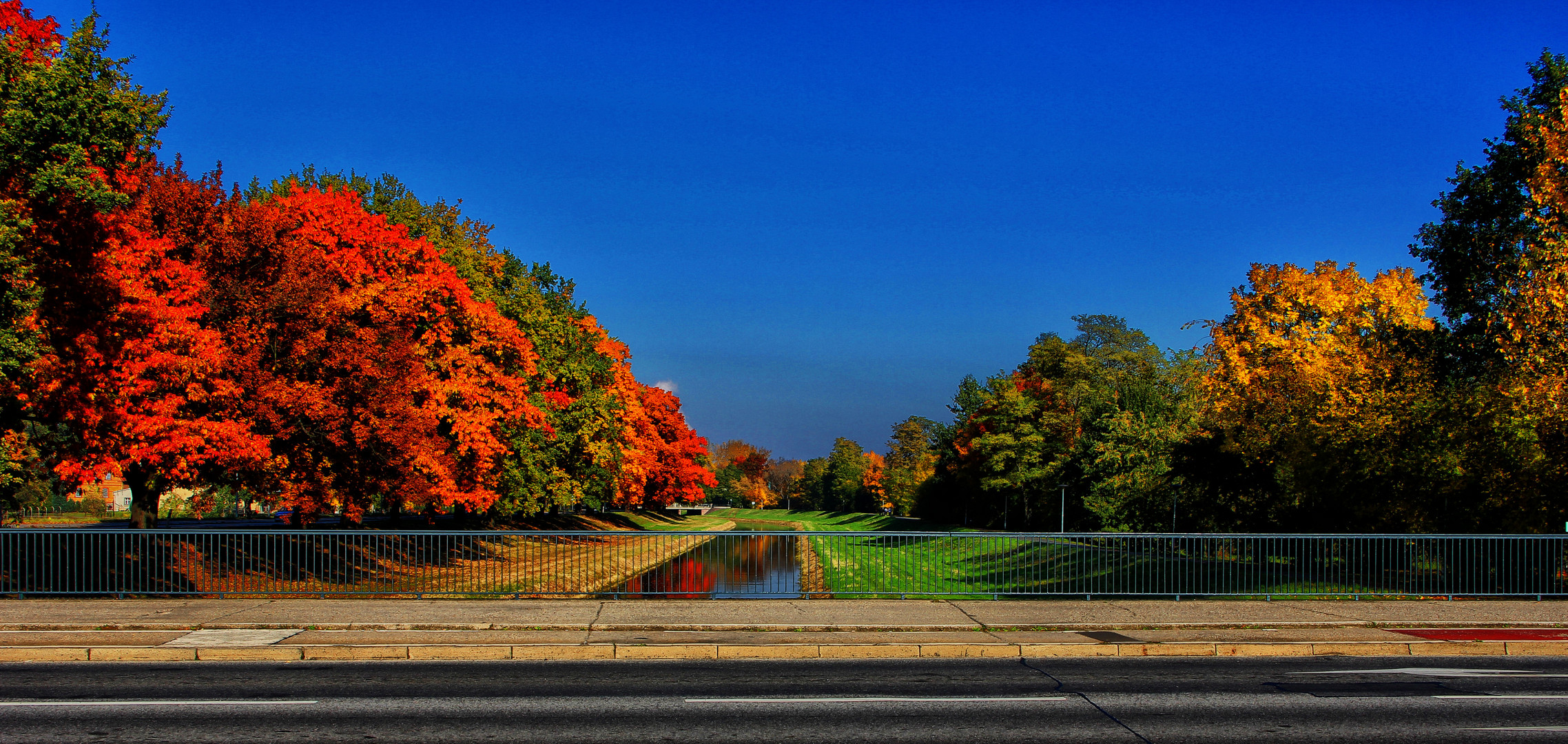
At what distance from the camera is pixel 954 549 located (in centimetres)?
1658

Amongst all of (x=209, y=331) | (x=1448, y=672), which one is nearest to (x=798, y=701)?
(x=1448, y=672)

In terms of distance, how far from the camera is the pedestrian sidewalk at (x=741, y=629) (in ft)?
37.6

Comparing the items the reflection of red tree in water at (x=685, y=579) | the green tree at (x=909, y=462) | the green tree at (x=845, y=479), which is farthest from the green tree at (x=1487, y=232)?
the green tree at (x=845, y=479)

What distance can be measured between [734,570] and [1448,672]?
974 centimetres

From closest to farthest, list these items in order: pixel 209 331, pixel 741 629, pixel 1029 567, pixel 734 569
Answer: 1. pixel 741 629
2. pixel 734 569
3. pixel 1029 567
4. pixel 209 331

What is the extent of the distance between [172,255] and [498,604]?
514 inches

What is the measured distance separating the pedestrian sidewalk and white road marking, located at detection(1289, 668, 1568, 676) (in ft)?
3.51

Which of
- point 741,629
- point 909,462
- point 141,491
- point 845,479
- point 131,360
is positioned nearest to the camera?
point 741,629

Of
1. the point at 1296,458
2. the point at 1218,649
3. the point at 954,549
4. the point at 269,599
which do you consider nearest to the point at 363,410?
the point at 269,599

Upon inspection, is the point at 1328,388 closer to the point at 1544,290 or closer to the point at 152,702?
the point at 1544,290

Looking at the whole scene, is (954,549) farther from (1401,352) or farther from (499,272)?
(499,272)

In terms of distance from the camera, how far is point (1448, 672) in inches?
433

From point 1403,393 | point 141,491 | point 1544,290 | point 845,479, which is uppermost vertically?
point 1544,290

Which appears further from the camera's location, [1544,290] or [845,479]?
[845,479]
